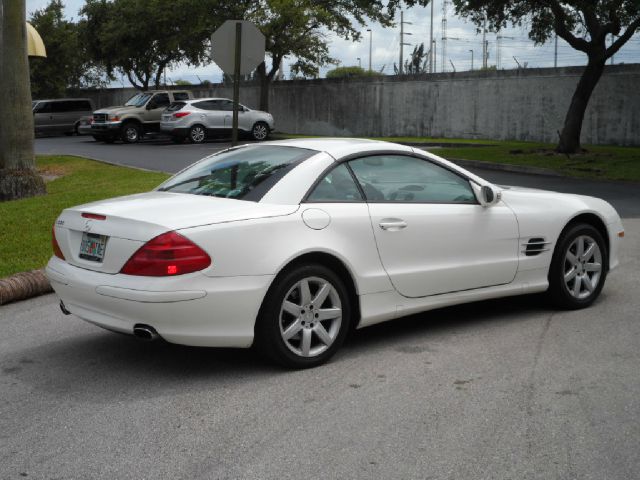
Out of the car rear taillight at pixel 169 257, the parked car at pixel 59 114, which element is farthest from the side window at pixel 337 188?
the parked car at pixel 59 114

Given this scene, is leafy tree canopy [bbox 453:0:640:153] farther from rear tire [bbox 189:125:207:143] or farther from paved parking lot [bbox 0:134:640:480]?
paved parking lot [bbox 0:134:640:480]

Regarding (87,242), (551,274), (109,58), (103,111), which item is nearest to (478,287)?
(551,274)

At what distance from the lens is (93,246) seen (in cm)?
527

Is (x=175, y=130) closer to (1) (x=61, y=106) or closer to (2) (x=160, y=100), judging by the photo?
(2) (x=160, y=100)

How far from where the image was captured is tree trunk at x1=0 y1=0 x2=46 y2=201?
1345cm

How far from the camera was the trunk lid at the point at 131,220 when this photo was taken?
5.00 metres

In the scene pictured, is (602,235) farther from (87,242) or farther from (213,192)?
(87,242)

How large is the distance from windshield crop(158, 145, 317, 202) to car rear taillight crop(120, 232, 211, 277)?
646 millimetres

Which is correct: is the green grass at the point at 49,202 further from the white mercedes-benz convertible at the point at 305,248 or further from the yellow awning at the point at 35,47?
the yellow awning at the point at 35,47

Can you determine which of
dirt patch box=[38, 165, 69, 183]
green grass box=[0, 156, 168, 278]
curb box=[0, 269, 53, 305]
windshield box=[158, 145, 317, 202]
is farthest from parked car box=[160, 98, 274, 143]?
windshield box=[158, 145, 317, 202]

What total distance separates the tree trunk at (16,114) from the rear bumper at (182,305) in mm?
9350

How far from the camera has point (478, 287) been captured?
6.24 metres

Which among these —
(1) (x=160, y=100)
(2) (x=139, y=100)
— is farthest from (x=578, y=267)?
(2) (x=139, y=100)

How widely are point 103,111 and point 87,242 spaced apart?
28403 millimetres
